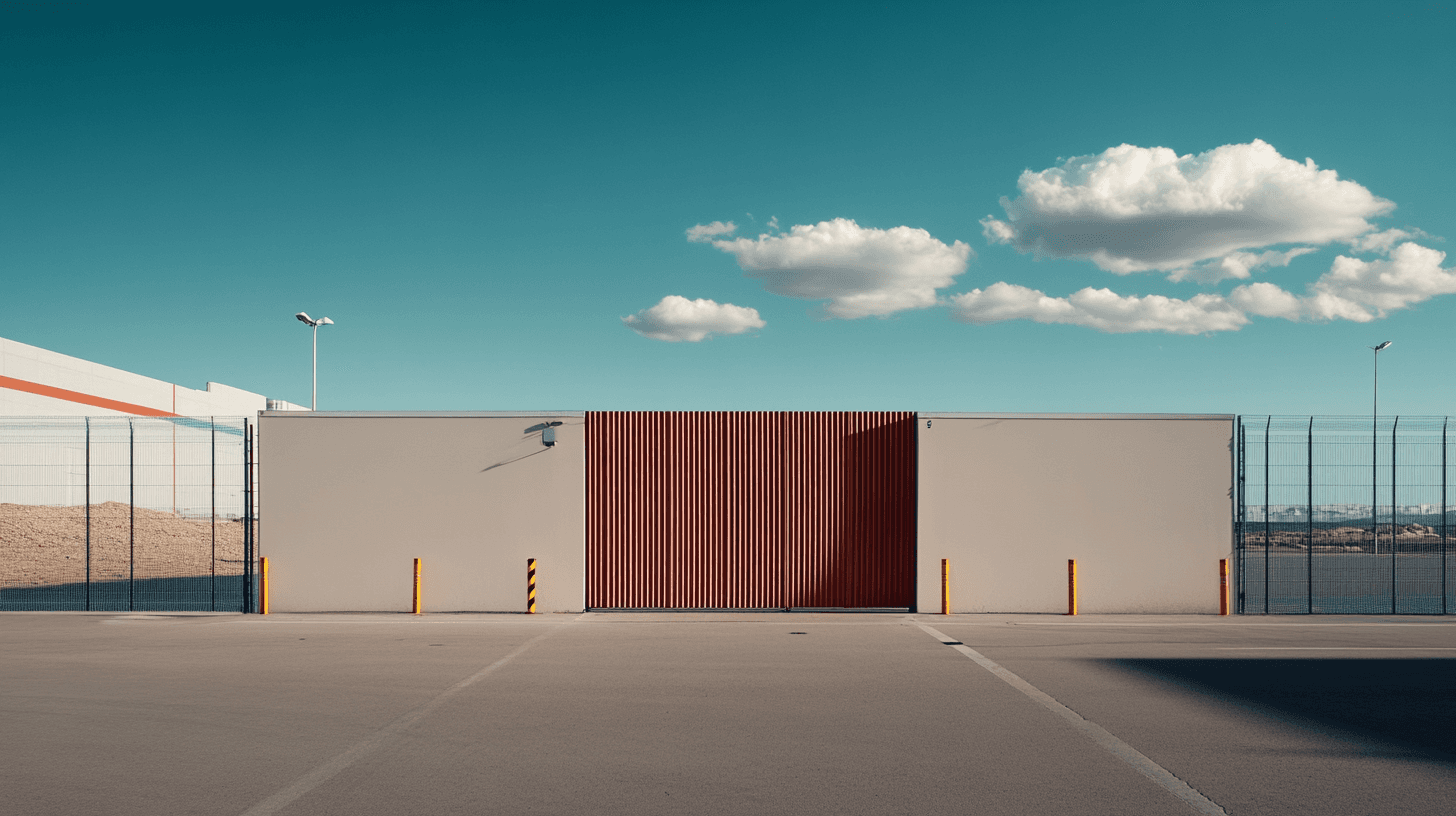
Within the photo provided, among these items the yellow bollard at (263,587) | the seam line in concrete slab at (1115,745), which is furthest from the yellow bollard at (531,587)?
the seam line in concrete slab at (1115,745)

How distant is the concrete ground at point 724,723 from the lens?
625 cm

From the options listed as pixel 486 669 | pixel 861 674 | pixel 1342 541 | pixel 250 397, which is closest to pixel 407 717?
pixel 486 669

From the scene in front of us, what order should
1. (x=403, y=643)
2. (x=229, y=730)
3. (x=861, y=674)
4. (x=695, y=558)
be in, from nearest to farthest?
(x=229, y=730) → (x=861, y=674) → (x=403, y=643) → (x=695, y=558)

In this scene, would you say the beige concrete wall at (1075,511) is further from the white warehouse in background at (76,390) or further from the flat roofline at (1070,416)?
the white warehouse in background at (76,390)

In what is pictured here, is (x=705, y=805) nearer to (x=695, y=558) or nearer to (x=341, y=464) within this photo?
(x=695, y=558)

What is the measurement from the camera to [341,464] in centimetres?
1702

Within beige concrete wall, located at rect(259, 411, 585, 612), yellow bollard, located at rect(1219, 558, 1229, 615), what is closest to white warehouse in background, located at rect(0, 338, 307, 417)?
beige concrete wall, located at rect(259, 411, 585, 612)

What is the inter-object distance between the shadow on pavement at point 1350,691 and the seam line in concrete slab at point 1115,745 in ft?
5.60

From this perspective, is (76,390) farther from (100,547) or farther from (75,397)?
(100,547)

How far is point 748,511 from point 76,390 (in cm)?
4063

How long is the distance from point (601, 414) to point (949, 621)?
7.12 meters

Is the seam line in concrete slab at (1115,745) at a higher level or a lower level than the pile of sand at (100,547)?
higher

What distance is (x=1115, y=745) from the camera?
7.50 m

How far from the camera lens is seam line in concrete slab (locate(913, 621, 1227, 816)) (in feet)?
20.1
